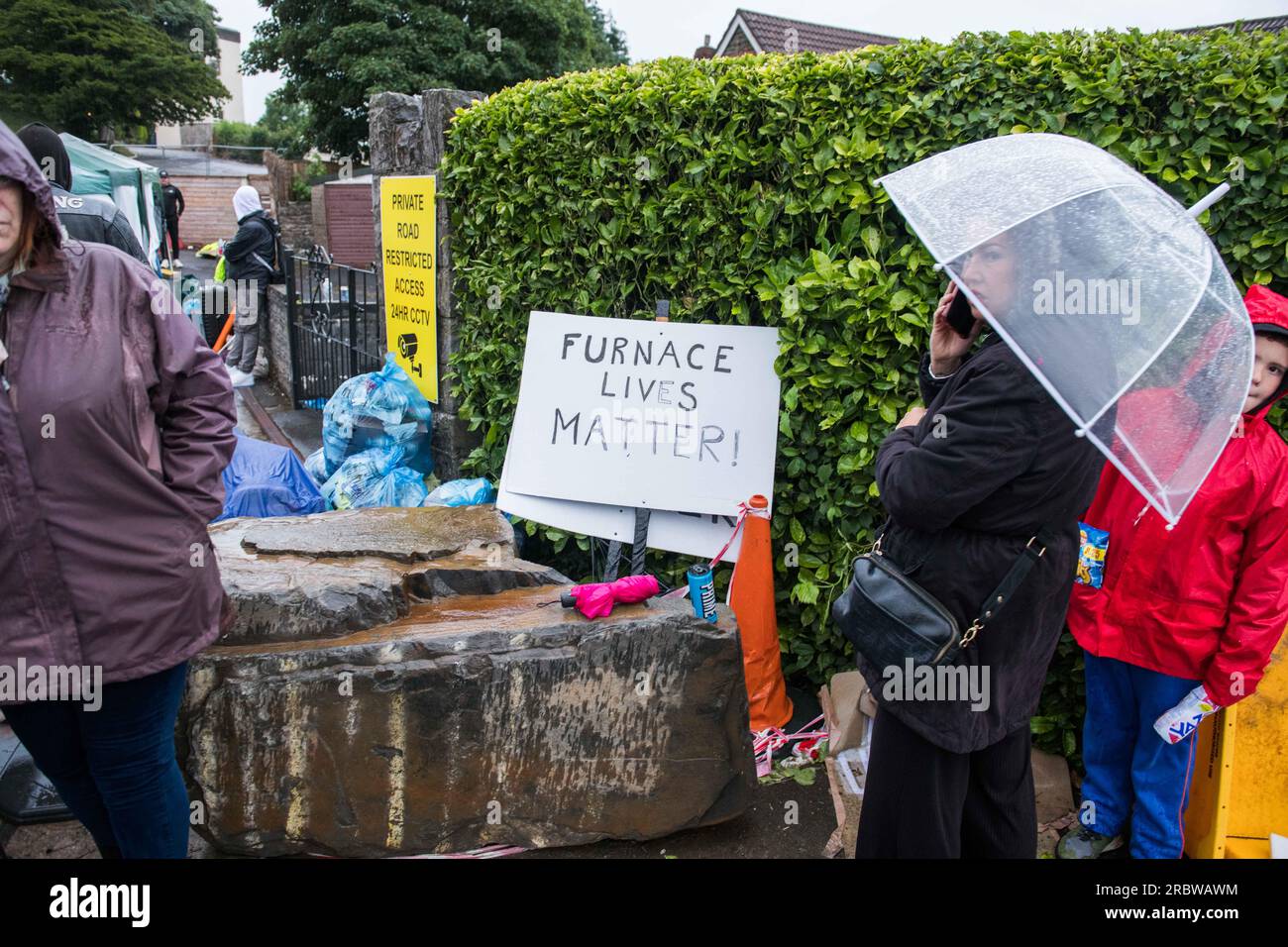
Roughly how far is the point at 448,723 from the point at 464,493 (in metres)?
2.02

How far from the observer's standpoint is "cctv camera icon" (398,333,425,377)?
5.71 meters

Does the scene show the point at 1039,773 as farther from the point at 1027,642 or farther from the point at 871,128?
the point at 871,128

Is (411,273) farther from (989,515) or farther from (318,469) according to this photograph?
(989,515)

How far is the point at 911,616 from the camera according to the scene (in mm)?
2109

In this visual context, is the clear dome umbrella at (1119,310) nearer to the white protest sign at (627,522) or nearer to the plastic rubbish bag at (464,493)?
the white protest sign at (627,522)

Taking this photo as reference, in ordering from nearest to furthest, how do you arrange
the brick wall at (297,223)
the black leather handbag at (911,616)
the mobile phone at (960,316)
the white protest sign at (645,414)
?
the black leather handbag at (911,616) < the mobile phone at (960,316) < the white protest sign at (645,414) < the brick wall at (297,223)

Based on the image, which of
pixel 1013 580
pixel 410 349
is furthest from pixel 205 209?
pixel 1013 580

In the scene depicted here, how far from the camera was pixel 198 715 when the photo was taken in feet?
9.28

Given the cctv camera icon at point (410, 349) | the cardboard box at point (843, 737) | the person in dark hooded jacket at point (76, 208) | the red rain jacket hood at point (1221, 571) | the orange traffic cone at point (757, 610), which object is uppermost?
the person in dark hooded jacket at point (76, 208)

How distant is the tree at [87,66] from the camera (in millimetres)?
27562

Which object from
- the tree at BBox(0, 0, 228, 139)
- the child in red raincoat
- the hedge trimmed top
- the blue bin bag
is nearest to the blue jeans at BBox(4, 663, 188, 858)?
the blue bin bag

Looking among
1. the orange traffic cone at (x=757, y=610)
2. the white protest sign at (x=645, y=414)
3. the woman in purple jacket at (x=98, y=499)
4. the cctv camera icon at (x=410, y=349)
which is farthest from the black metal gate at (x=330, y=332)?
the woman in purple jacket at (x=98, y=499)

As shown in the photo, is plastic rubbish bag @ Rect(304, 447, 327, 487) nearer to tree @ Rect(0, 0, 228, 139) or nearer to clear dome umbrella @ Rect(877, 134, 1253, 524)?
clear dome umbrella @ Rect(877, 134, 1253, 524)

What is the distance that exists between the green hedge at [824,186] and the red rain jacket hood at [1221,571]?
0.63 meters
